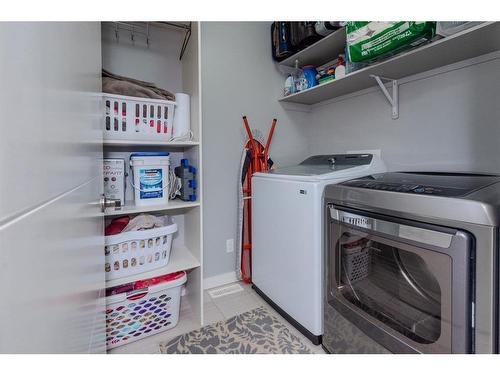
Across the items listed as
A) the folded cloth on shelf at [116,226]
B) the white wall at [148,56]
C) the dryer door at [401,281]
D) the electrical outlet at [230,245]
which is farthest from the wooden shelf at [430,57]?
the folded cloth on shelf at [116,226]

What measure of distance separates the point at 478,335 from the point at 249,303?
4.46ft

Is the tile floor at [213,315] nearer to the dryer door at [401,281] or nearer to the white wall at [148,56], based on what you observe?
the dryer door at [401,281]

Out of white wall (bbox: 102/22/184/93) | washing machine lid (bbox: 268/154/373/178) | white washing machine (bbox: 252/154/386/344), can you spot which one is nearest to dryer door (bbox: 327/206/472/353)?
white washing machine (bbox: 252/154/386/344)

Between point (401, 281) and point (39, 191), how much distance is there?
1295 millimetres

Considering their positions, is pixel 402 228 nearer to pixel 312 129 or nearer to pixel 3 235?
pixel 3 235

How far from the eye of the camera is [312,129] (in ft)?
8.17

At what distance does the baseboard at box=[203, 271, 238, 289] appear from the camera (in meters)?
2.08

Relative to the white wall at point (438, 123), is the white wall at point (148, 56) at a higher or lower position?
higher

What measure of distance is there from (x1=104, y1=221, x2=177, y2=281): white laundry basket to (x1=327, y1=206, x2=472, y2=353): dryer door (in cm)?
98

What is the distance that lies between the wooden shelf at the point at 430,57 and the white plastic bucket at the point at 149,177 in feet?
4.33

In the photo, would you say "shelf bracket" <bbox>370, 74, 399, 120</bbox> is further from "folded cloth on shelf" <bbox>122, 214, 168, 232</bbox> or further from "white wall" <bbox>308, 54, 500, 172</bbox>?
"folded cloth on shelf" <bbox>122, 214, 168, 232</bbox>

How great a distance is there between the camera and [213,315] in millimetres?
1704

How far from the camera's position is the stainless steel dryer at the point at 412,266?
784mm
